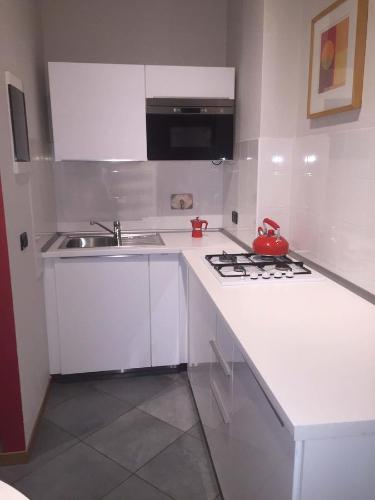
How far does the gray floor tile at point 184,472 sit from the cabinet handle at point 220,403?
1.48 ft

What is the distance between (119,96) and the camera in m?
2.46

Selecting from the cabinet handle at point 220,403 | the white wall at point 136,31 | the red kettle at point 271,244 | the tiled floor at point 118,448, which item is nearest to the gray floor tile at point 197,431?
the tiled floor at point 118,448

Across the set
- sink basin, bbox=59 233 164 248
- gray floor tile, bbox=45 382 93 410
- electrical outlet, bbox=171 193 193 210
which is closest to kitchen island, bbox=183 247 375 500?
gray floor tile, bbox=45 382 93 410

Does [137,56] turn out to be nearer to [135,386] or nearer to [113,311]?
[113,311]

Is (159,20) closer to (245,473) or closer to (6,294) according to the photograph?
(6,294)

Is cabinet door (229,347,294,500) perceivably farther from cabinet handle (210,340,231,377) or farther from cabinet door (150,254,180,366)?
cabinet door (150,254,180,366)

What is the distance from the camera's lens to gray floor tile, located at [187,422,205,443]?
206 centimetres

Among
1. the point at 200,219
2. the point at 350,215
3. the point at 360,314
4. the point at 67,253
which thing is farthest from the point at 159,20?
the point at 360,314

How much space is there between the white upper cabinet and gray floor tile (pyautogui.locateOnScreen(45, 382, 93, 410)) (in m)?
1.86

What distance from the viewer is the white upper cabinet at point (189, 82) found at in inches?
97.5

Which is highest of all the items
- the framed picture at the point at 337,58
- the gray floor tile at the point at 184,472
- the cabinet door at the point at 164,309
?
the framed picture at the point at 337,58

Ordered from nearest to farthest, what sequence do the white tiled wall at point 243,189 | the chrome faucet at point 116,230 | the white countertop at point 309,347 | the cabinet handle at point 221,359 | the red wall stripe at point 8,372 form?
the white countertop at point 309,347 → the cabinet handle at point 221,359 → the red wall stripe at point 8,372 → the white tiled wall at point 243,189 → the chrome faucet at point 116,230

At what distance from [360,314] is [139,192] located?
1.97 metres

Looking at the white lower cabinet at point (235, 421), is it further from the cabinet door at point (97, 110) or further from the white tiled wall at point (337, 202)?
the cabinet door at point (97, 110)
